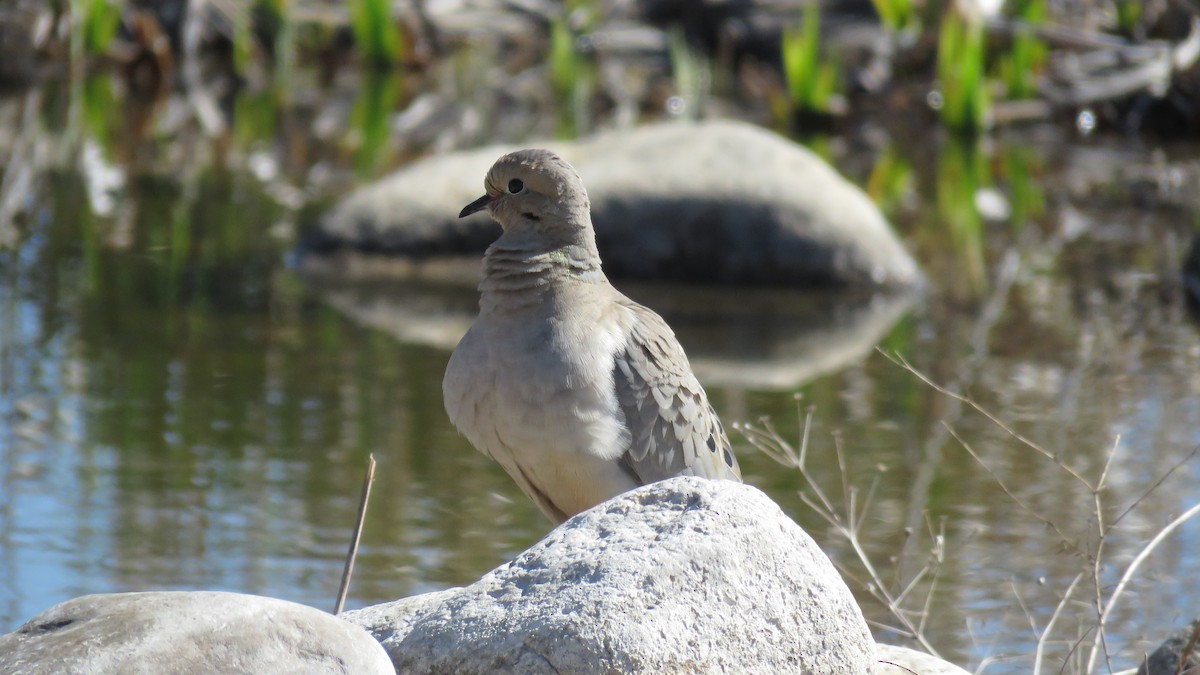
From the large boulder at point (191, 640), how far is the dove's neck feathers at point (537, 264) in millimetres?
1601

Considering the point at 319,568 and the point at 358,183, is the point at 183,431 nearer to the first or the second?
the point at 319,568

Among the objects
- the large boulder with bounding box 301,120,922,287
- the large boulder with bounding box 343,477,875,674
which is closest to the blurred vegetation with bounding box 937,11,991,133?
the large boulder with bounding box 301,120,922,287

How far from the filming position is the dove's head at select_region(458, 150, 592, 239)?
4.68 m

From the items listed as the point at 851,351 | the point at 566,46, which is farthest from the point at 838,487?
the point at 566,46

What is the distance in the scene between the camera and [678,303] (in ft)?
32.1

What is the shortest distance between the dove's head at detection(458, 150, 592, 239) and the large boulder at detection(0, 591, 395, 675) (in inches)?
70.7

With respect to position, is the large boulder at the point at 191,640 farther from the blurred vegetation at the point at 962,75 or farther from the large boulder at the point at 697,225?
the blurred vegetation at the point at 962,75

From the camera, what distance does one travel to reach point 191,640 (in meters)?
3.05

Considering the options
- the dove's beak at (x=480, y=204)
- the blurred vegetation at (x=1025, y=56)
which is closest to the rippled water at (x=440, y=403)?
the dove's beak at (x=480, y=204)

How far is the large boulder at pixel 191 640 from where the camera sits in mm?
3018

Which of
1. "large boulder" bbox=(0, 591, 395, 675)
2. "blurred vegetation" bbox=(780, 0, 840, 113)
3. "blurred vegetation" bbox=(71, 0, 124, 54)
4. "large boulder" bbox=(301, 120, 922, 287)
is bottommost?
"large boulder" bbox=(301, 120, 922, 287)

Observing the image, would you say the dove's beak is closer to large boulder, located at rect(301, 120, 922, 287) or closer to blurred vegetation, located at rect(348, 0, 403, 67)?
large boulder, located at rect(301, 120, 922, 287)

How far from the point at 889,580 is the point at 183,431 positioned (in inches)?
122

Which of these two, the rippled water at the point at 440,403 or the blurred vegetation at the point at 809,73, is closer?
the rippled water at the point at 440,403
